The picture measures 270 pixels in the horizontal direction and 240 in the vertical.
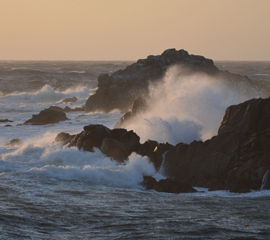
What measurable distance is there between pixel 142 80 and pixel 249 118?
2807cm

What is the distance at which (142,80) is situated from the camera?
45750mm

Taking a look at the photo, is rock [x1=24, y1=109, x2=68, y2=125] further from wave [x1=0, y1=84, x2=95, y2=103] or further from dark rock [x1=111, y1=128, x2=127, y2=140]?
wave [x1=0, y1=84, x2=95, y2=103]

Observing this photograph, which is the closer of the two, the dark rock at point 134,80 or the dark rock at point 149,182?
the dark rock at point 149,182

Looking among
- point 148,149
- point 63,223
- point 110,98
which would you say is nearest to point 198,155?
point 148,149

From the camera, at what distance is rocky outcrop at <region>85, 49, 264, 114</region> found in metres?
44.5

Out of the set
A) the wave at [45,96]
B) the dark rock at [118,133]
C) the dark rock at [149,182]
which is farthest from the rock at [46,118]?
the wave at [45,96]

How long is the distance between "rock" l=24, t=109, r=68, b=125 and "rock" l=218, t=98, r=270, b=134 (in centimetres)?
1911

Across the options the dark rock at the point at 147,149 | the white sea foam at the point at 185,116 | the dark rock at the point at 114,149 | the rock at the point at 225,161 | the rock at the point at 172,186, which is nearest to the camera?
the rock at the point at 172,186

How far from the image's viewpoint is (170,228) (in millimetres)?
10828

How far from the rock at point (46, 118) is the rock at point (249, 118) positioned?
19.1 metres

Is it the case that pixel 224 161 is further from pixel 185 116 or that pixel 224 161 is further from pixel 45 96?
pixel 45 96

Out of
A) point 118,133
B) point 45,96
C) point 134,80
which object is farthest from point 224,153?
point 45,96

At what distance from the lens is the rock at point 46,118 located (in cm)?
3488

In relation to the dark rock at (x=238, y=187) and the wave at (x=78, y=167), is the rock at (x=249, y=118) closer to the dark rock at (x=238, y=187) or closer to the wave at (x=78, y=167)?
the dark rock at (x=238, y=187)
